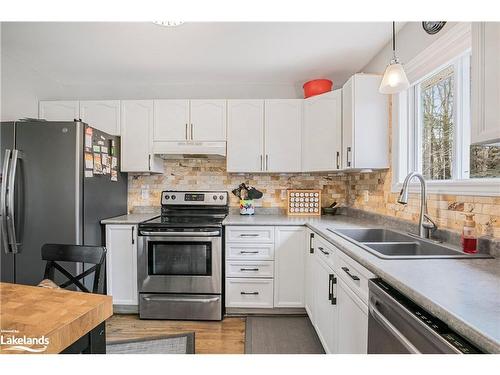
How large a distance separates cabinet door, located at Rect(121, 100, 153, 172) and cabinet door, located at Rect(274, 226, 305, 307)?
157 cm

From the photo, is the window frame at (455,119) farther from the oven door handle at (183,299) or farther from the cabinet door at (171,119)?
the cabinet door at (171,119)

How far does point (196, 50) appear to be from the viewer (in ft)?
7.84

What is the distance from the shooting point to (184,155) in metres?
2.97

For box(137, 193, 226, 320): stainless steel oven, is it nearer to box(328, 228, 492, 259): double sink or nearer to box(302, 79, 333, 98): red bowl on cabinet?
box(328, 228, 492, 259): double sink

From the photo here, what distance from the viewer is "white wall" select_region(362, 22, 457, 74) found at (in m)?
1.81

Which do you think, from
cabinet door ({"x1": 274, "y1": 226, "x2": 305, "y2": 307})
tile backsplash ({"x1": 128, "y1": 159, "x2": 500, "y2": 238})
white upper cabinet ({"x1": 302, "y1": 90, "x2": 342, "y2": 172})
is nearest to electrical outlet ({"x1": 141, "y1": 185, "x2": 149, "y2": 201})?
tile backsplash ({"x1": 128, "y1": 159, "x2": 500, "y2": 238})

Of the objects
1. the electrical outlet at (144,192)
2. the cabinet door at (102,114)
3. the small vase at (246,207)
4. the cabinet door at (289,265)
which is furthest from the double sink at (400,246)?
the cabinet door at (102,114)

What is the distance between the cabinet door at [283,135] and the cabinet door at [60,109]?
199 cm

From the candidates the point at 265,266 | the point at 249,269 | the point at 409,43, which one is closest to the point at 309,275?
the point at 265,266

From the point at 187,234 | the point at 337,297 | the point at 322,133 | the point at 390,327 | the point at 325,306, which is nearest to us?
the point at 390,327

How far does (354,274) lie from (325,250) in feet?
1.70

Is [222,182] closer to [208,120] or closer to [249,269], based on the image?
[208,120]

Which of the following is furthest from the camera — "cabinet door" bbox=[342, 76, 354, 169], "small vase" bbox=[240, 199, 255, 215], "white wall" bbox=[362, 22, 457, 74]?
"small vase" bbox=[240, 199, 255, 215]

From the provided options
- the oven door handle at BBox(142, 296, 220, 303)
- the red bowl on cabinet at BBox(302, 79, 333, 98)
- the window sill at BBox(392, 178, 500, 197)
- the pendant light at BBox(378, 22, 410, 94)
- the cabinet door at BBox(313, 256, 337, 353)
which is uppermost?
the red bowl on cabinet at BBox(302, 79, 333, 98)
